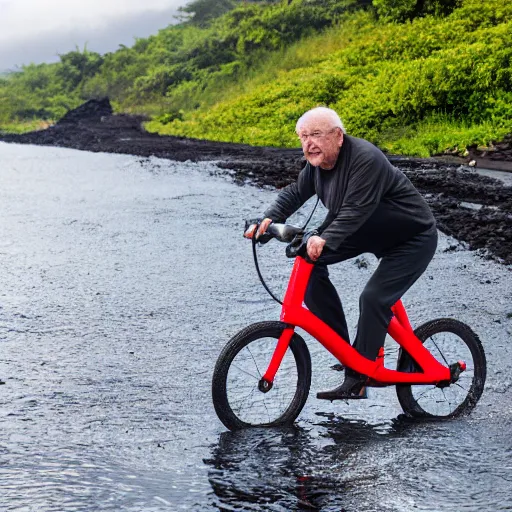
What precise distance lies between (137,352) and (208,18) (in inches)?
2468

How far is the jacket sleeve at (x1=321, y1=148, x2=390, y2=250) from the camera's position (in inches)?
186

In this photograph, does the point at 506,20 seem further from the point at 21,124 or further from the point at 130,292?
the point at 21,124

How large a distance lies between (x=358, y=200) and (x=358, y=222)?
122 millimetres

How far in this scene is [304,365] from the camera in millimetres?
5129

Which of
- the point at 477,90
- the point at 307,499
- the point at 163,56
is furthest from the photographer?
the point at 163,56

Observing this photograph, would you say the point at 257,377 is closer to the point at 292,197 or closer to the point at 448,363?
the point at 292,197

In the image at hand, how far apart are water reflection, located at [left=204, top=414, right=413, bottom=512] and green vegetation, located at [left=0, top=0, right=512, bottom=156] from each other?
15.3 meters

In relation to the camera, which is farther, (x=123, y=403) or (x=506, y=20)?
(x=506, y=20)

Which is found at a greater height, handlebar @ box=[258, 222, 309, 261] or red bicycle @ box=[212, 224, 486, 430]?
handlebar @ box=[258, 222, 309, 261]

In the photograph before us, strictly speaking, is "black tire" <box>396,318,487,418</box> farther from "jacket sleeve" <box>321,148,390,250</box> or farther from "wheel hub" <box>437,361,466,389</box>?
"jacket sleeve" <box>321,148,390,250</box>

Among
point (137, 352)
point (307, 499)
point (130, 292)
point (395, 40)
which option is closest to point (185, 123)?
point (395, 40)

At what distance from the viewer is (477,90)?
21844mm

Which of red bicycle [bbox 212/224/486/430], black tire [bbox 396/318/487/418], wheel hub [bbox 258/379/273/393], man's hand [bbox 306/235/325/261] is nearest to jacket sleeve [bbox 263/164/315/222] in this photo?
red bicycle [bbox 212/224/486/430]

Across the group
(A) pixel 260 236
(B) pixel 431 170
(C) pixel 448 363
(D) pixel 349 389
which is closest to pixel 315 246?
(A) pixel 260 236
